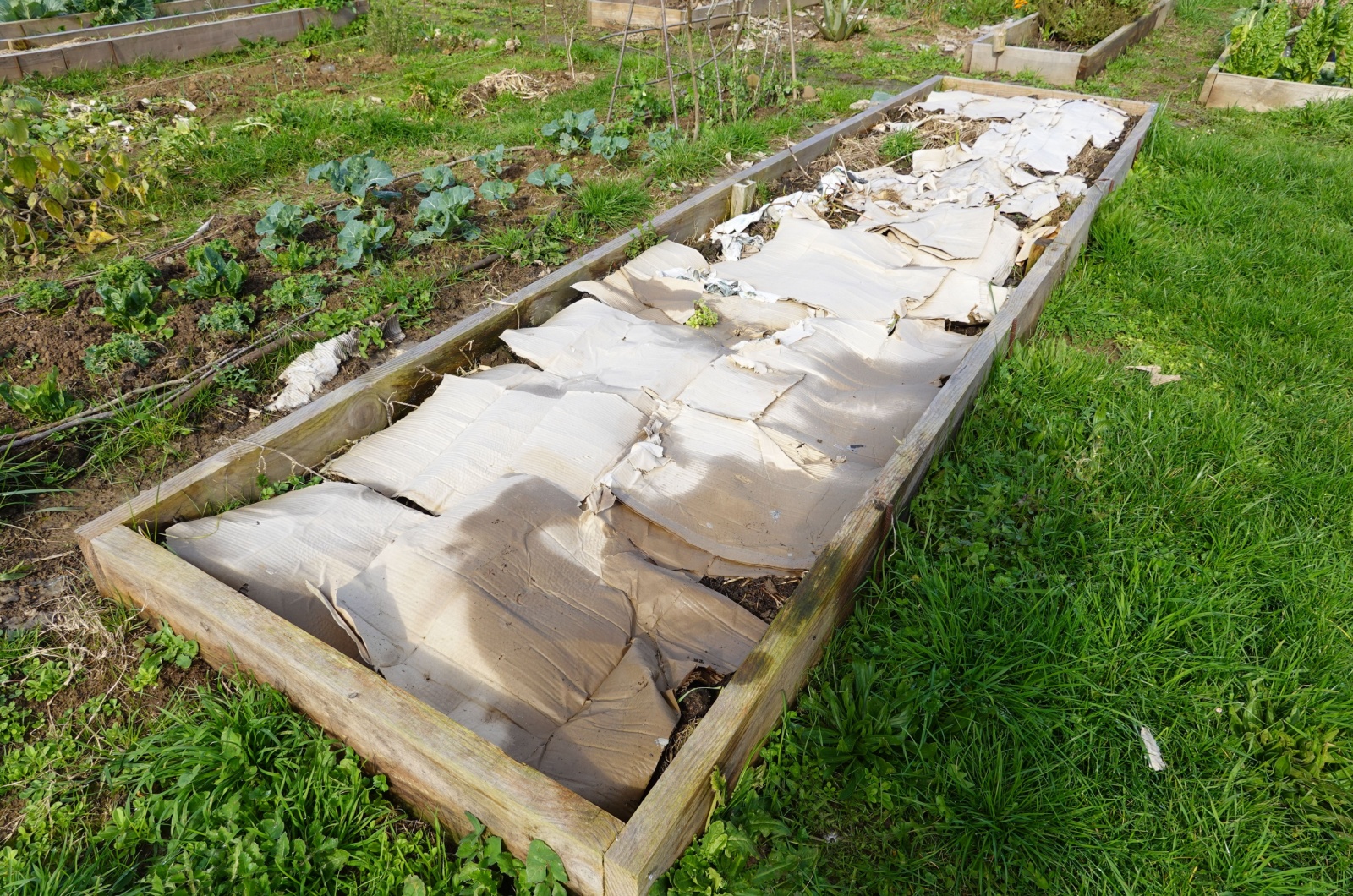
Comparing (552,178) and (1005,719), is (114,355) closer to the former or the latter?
(552,178)

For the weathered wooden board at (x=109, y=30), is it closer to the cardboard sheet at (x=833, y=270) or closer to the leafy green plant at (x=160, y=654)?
the cardboard sheet at (x=833, y=270)

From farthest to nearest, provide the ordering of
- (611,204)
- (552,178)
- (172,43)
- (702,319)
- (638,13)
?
1. (638,13)
2. (172,43)
3. (552,178)
4. (611,204)
5. (702,319)

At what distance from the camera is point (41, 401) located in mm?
2781

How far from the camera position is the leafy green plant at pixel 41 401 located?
9.03 feet

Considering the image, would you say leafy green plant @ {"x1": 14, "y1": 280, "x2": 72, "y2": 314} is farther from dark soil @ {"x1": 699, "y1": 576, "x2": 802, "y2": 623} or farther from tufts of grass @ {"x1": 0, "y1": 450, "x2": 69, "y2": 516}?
dark soil @ {"x1": 699, "y1": 576, "x2": 802, "y2": 623}

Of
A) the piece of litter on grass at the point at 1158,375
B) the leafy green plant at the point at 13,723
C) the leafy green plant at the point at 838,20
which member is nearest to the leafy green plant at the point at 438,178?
the leafy green plant at the point at 13,723

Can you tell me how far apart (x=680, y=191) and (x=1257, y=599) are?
151 inches

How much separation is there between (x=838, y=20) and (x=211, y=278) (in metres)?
8.44

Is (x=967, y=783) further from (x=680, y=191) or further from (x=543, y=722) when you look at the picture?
(x=680, y=191)

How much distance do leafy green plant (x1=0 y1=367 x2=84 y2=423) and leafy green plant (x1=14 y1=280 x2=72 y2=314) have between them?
0.71m

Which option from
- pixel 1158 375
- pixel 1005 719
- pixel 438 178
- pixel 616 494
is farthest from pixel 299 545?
pixel 1158 375

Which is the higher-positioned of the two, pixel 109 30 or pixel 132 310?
pixel 109 30

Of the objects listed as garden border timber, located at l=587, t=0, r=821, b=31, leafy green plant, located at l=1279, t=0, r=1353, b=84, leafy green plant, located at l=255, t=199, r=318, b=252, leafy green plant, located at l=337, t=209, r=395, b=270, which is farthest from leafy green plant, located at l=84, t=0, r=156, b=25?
leafy green plant, located at l=1279, t=0, r=1353, b=84

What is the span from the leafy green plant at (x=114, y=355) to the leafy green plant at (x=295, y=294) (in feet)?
1.91
